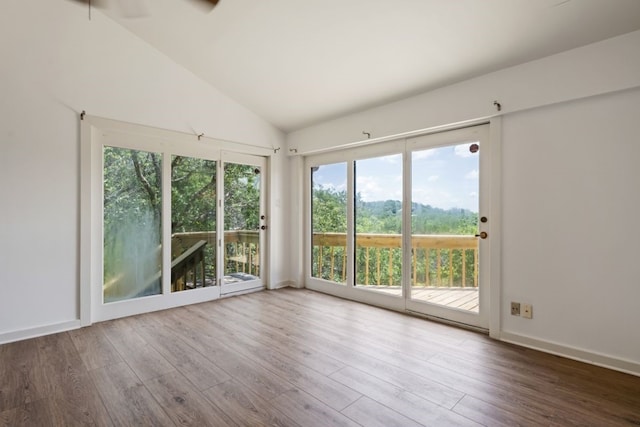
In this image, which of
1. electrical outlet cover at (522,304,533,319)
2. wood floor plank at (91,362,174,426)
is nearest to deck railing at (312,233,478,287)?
electrical outlet cover at (522,304,533,319)

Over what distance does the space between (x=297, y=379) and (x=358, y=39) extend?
288 centimetres

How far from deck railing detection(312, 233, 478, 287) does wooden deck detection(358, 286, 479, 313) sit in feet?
0.18

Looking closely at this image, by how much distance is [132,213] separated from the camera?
3629 mm

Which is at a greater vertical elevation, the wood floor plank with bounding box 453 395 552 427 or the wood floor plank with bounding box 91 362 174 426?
the wood floor plank with bounding box 453 395 552 427

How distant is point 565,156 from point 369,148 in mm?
2104

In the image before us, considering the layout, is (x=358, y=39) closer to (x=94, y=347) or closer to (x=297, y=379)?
(x=297, y=379)

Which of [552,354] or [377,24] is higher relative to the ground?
[377,24]

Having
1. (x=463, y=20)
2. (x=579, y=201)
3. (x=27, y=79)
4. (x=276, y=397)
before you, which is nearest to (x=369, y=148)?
(x=463, y=20)

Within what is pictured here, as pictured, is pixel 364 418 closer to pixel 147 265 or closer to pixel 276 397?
pixel 276 397

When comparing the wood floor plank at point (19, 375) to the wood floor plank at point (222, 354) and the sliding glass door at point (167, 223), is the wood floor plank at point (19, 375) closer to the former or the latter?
the sliding glass door at point (167, 223)

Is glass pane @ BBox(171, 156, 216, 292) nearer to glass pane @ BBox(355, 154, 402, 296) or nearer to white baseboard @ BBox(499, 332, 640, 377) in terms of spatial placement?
glass pane @ BBox(355, 154, 402, 296)

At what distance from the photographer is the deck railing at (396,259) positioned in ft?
10.9

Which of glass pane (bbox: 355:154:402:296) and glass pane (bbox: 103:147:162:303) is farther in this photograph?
glass pane (bbox: 355:154:402:296)

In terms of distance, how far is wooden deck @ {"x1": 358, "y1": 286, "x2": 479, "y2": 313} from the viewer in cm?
323
